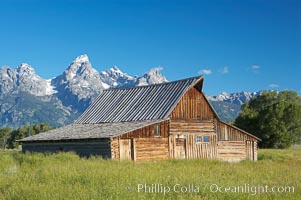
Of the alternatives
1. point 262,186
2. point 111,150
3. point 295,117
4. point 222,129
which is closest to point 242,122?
point 295,117

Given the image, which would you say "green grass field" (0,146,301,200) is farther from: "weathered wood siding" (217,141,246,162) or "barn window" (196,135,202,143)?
"weathered wood siding" (217,141,246,162)

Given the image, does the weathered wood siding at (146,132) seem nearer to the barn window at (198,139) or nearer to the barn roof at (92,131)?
the barn roof at (92,131)

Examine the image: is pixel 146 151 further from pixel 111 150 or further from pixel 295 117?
pixel 295 117

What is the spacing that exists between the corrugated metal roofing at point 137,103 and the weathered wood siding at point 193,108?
598mm

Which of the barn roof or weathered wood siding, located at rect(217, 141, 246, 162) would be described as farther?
weathered wood siding, located at rect(217, 141, 246, 162)

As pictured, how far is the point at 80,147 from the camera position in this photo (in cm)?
3238

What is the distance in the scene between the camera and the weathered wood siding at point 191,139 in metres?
33.7

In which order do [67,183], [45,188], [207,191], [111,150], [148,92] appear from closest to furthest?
[207,191]
[45,188]
[67,183]
[111,150]
[148,92]

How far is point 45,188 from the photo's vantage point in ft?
46.7

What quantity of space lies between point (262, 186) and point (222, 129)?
72.5ft

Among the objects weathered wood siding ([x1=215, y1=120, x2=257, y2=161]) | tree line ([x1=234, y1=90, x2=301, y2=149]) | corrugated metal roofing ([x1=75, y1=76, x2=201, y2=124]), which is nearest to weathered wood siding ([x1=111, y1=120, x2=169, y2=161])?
corrugated metal roofing ([x1=75, y1=76, x2=201, y2=124])

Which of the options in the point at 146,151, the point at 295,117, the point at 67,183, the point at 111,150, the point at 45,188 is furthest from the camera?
the point at 295,117

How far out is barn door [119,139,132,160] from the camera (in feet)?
98.9

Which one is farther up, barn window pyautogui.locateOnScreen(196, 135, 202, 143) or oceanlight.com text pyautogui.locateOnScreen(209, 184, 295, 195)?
barn window pyautogui.locateOnScreen(196, 135, 202, 143)
